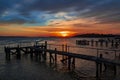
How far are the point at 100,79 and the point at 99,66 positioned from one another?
1.85 metres

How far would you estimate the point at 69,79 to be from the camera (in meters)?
19.1

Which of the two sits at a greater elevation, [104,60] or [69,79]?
[104,60]

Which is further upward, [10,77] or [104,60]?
[104,60]

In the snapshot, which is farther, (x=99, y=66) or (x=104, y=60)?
(x=99, y=66)

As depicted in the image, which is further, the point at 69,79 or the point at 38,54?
the point at 38,54

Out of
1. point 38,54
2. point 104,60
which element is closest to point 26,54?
point 38,54

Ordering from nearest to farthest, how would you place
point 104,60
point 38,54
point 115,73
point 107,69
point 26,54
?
point 104,60 < point 115,73 < point 107,69 < point 38,54 < point 26,54

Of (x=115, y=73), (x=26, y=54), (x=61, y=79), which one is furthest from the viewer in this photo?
(x=26, y=54)

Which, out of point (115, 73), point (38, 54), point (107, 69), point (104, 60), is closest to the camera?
point (104, 60)

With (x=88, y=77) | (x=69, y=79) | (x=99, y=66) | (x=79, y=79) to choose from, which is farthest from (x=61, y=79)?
(x=99, y=66)

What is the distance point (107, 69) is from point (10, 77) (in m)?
12.6

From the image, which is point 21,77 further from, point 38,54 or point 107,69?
point 38,54

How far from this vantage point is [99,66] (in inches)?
795

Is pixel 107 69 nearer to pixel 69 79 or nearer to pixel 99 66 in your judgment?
pixel 99 66
